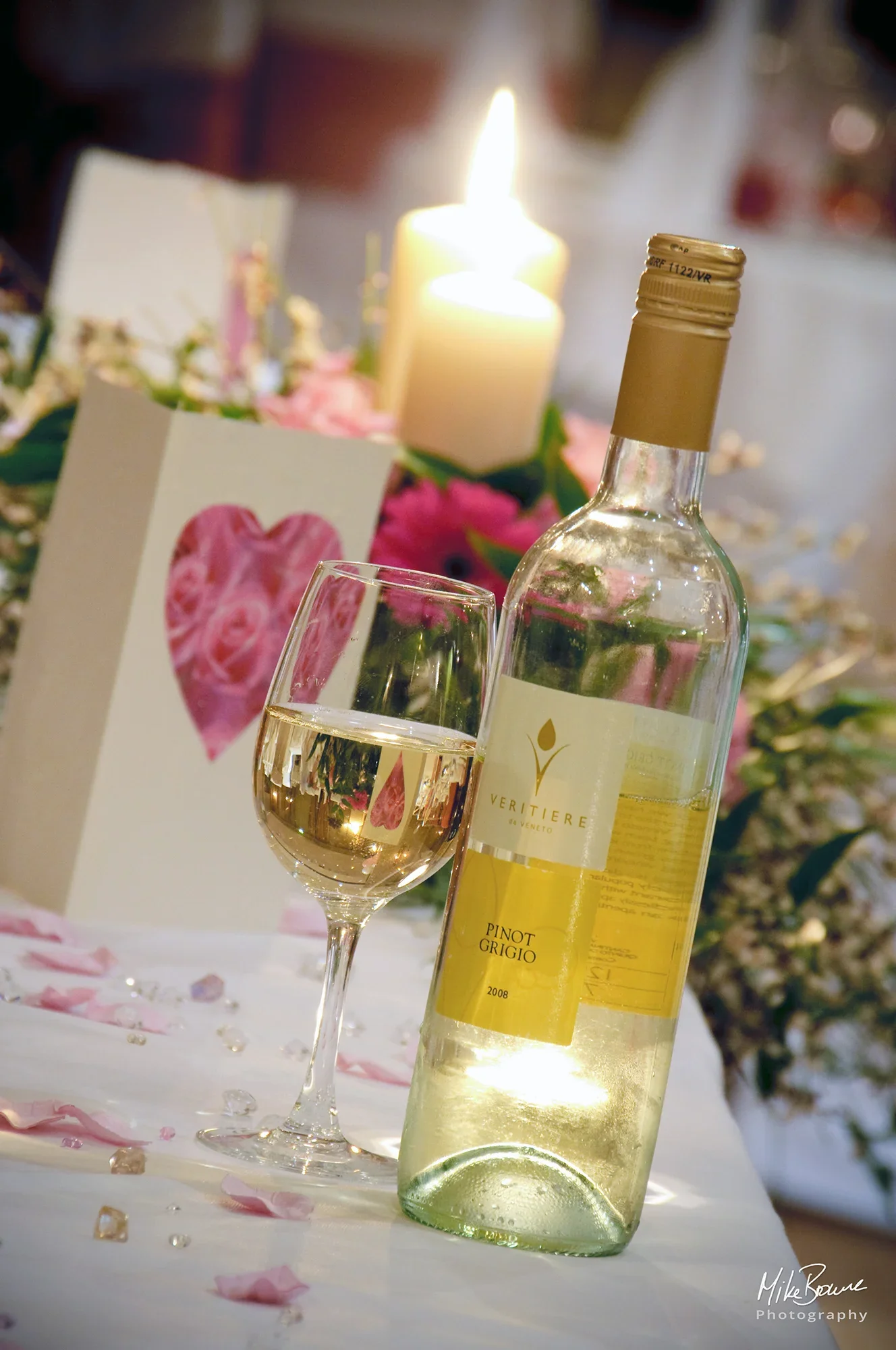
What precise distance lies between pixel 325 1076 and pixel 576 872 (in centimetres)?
13

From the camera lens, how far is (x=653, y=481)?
52 centimetres

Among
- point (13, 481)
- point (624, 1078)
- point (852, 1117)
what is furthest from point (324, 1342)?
point (852, 1117)

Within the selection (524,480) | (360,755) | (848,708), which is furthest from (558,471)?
(360,755)

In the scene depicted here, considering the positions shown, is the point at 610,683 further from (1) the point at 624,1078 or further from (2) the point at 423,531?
(2) the point at 423,531

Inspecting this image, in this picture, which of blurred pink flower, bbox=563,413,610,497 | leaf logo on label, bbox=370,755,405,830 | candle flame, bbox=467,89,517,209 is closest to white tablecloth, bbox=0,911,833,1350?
leaf logo on label, bbox=370,755,405,830

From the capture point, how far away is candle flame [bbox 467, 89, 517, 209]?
965 millimetres

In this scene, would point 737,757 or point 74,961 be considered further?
point 737,757

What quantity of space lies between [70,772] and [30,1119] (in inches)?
11.0

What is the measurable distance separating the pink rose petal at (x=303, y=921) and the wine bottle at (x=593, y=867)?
36 cm

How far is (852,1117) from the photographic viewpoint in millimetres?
1123

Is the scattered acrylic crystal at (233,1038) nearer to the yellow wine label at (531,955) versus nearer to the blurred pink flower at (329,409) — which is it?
the yellow wine label at (531,955)

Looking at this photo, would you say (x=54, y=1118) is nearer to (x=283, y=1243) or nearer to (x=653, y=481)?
(x=283, y=1243)

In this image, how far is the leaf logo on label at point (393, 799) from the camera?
52 centimetres

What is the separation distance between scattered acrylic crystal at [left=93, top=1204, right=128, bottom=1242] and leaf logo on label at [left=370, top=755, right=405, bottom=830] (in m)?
0.16
